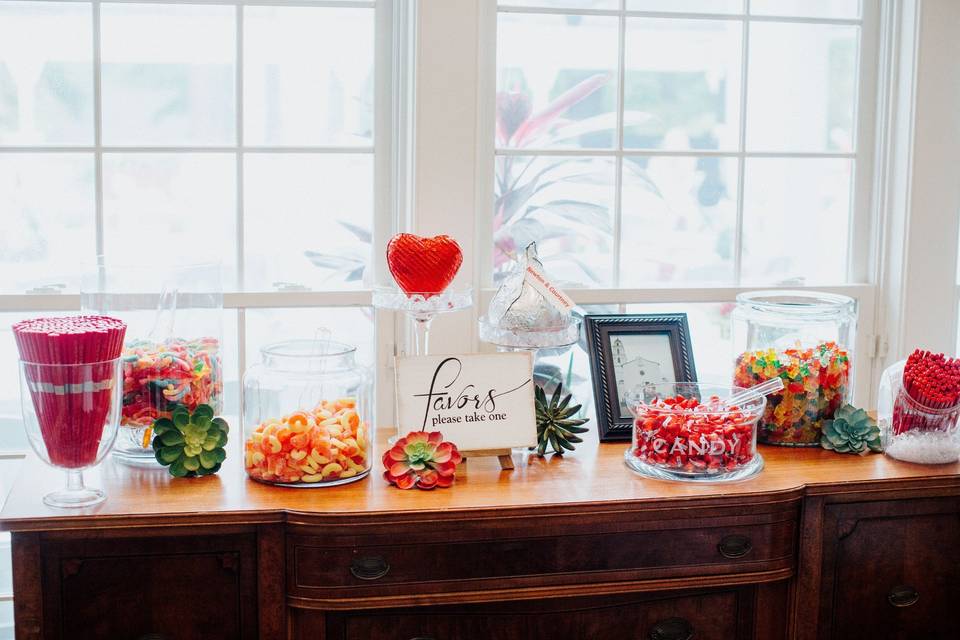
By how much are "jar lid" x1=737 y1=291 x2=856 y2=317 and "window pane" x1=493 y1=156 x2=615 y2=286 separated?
0.47m

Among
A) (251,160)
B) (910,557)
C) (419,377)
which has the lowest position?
(910,557)

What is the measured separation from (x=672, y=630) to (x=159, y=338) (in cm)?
112

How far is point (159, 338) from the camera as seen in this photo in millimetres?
1951

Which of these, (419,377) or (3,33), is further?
(3,33)

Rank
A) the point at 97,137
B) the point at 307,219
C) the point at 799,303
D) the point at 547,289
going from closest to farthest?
the point at 547,289
the point at 799,303
the point at 97,137
the point at 307,219

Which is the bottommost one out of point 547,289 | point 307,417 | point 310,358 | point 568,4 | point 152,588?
point 152,588

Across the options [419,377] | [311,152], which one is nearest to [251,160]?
[311,152]

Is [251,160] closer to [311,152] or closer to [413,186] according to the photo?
[311,152]

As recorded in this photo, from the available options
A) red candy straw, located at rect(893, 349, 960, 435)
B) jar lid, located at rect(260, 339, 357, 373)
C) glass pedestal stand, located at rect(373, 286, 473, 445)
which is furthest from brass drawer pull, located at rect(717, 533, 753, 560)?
jar lid, located at rect(260, 339, 357, 373)

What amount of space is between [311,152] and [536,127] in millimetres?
564

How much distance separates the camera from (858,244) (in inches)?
108

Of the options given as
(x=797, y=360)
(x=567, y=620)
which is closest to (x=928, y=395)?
(x=797, y=360)

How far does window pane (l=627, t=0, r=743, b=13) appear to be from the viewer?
2564 millimetres

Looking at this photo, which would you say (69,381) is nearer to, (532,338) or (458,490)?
(458,490)
